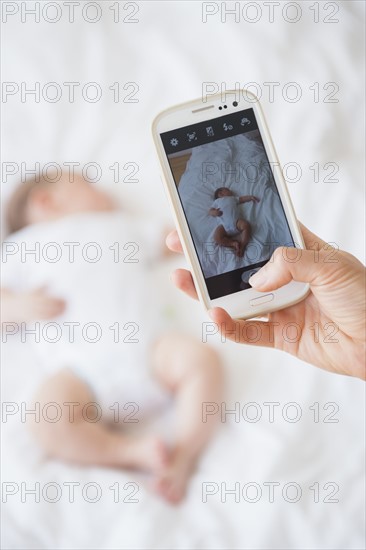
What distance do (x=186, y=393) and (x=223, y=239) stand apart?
36cm

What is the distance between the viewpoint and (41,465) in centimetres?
109

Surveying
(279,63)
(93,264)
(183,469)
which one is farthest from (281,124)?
(183,469)

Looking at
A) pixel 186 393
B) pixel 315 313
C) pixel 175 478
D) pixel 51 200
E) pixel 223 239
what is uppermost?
pixel 51 200

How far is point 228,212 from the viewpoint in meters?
0.90

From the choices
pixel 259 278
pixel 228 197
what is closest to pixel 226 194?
pixel 228 197

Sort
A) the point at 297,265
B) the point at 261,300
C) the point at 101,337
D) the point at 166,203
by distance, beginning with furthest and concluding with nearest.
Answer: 1. the point at 166,203
2. the point at 101,337
3. the point at 261,300
4. the point at 297,265

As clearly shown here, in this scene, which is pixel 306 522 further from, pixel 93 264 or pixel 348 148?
pixel 348 148

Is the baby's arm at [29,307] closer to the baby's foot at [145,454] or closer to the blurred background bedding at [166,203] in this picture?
the blurred background bedding at [166,203]

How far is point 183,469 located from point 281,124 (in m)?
0.66

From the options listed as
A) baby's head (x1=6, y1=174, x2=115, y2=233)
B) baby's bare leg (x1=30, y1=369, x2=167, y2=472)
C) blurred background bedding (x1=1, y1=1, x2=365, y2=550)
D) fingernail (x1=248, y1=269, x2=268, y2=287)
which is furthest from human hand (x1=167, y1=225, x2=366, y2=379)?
baby's head (x1=6, y1=174, x2=115, y2=233)

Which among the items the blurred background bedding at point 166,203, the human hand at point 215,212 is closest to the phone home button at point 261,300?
the human hand at point 215,212

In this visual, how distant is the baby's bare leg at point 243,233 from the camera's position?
2.96 feet

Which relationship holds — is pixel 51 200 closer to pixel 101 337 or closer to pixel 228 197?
pixel 101 337

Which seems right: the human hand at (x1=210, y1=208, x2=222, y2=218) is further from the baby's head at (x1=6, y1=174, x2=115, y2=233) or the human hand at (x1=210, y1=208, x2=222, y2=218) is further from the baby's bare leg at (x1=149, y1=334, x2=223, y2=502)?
the baby's head at (x1=6, y1=174, x2=115, y2=233)
